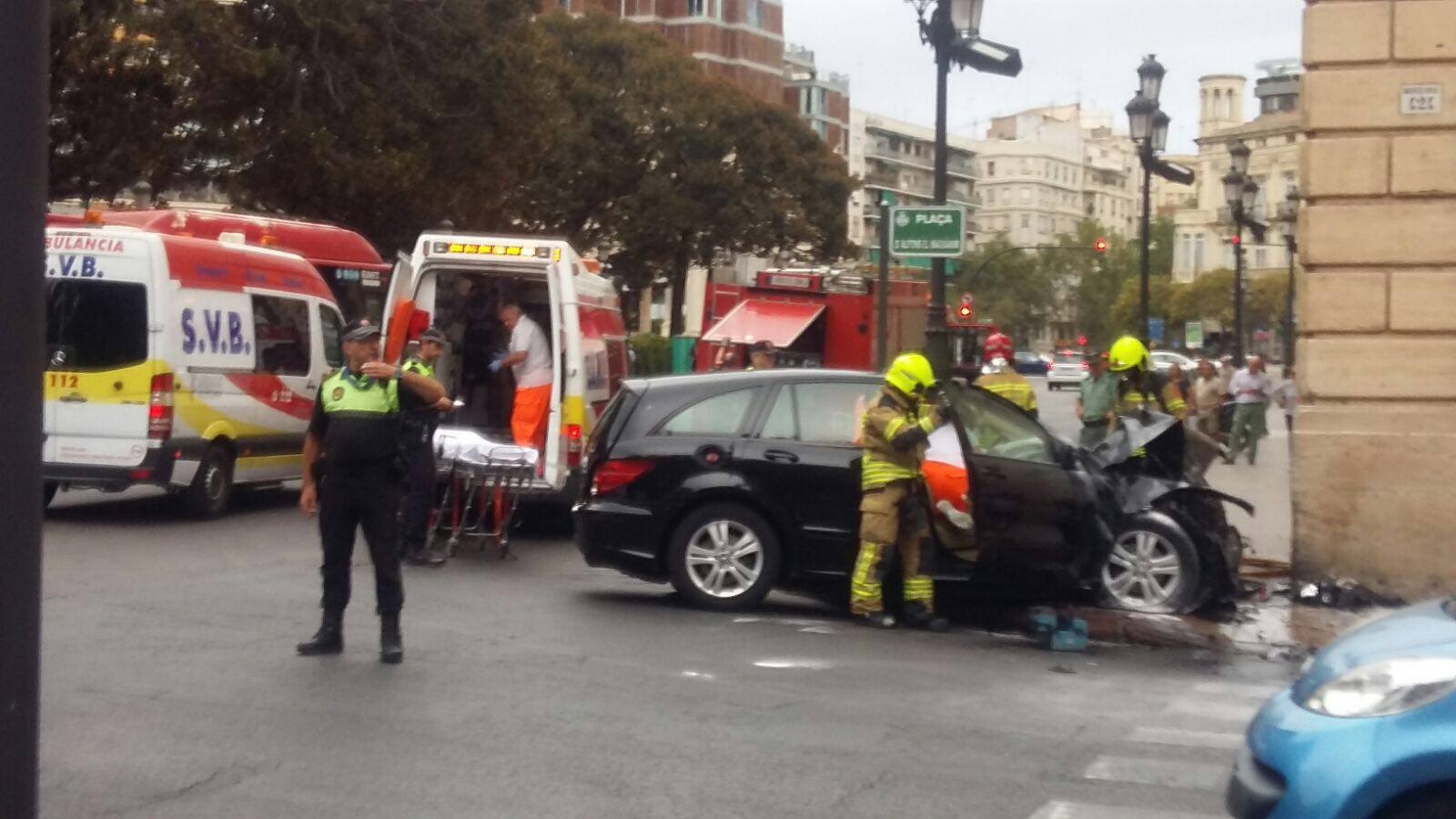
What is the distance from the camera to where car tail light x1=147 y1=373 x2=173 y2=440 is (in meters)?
15.8

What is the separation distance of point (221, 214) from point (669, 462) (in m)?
11.4

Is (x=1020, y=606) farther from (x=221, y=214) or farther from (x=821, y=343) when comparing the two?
(x=821, y=343)

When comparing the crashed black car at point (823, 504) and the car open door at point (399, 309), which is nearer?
the crashed black car at point (823, 504)

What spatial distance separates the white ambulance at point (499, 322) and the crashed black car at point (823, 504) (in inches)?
109

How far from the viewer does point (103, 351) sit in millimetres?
15734

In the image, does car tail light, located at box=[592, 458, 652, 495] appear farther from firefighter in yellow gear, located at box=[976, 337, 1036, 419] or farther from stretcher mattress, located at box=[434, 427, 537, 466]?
firefighter in yellow gear, located at box=[976, 337, 1036, 419]

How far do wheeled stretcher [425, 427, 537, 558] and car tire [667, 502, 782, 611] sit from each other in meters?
2.80

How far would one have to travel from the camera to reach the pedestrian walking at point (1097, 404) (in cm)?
1598

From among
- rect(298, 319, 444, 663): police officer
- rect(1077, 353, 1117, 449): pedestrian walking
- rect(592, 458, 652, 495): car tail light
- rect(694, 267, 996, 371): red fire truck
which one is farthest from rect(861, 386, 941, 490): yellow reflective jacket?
rect(694, 267, 996, 371): red fire truck

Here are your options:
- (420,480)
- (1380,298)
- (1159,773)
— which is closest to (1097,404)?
(1380,298)

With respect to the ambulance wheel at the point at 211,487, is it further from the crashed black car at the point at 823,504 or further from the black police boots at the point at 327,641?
the black police boots at the point at 327,641

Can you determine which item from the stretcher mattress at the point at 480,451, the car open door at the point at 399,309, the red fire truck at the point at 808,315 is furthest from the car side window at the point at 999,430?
the red fire truck at the point at 808,315

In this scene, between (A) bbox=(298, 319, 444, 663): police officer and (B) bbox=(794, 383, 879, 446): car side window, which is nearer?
(A) bbox=(298, 319, 444, 663): police officer

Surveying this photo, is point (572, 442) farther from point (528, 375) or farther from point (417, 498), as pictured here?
point (417, 498)
